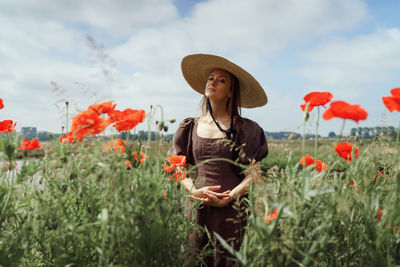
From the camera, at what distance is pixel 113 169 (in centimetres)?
87

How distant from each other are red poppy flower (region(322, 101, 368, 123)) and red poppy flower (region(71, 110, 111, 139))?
75 cm

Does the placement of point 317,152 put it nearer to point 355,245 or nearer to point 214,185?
point 355,245

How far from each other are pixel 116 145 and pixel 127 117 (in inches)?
5.4

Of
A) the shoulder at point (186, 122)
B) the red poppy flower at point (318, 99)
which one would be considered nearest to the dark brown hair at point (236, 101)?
the shoulder at point (186, 122)

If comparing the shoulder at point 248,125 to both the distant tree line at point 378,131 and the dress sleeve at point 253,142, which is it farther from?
the distant tree line at point 378,131

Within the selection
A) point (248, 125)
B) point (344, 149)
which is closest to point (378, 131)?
point (344, 149)

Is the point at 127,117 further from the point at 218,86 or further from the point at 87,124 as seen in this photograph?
the point at 218,86

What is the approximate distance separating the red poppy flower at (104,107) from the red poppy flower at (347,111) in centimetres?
75

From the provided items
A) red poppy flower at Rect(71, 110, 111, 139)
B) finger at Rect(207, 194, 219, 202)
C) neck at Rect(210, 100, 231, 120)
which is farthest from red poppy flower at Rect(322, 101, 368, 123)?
neck at Rect(210, 100, 231, 120)

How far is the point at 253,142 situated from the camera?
2.15 meters

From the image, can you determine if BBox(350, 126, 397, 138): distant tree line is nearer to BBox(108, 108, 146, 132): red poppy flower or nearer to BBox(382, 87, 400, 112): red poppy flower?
BBox(382, 87, 400, 112): red poppy flower

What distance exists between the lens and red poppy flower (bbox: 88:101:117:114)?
1.02 m

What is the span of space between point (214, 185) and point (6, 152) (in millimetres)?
1310

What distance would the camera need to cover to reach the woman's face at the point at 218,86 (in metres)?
2.17
